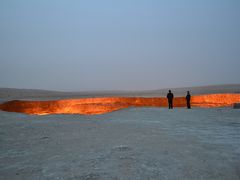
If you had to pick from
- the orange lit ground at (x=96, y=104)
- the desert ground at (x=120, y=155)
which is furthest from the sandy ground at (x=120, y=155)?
the orange lit ground at (x=96, y=104)

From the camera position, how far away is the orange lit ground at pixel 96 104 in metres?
21.2

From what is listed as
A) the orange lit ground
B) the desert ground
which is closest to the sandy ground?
the desert ground

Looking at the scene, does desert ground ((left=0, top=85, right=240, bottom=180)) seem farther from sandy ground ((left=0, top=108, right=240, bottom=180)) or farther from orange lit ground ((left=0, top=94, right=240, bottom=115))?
orange lit ground ((left=0, top=94, right=240, bottom=115))

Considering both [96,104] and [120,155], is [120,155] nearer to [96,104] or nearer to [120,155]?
[120,155]

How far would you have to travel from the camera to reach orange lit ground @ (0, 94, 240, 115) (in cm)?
2117

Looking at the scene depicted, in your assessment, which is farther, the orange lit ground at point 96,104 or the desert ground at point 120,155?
the orange lit ground at point 96,104

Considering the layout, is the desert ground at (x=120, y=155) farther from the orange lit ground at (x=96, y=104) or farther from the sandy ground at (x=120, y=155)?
the orange lit ground at (x=96, y=104)

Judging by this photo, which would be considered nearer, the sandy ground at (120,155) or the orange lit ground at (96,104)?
the sandy ground at (120,155)

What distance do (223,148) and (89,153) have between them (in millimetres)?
2792

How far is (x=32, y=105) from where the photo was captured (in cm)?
2131

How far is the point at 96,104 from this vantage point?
21500mm

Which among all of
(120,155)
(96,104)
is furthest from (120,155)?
(96,104)

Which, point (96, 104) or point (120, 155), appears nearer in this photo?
point (120, 155)

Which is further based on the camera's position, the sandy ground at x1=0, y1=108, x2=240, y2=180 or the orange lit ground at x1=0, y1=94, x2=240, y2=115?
the orange lit ground at x1=0, y1=94, x2=240, y2=115
